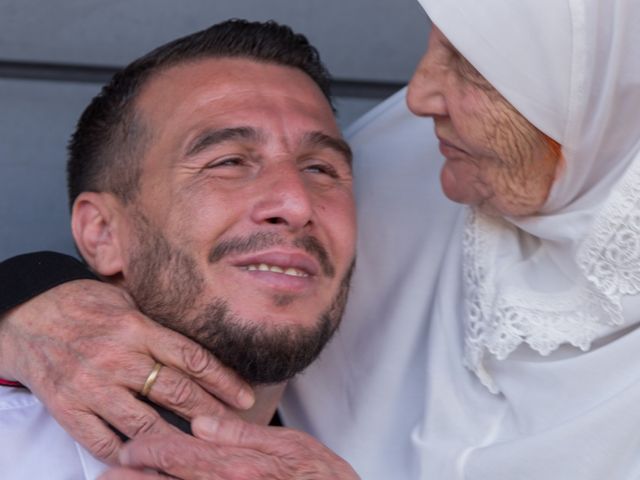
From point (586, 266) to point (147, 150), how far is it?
835 millimetres

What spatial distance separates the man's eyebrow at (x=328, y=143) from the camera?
2203 mm

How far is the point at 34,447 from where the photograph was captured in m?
2.02

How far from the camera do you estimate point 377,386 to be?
2227 mm

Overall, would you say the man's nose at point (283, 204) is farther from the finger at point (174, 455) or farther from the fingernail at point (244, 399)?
the finger at point (174, 455)

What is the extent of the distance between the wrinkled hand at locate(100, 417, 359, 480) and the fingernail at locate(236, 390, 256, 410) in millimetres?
158

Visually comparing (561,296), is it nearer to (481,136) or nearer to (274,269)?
(481,136)

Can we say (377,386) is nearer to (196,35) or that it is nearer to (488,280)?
(488,280)

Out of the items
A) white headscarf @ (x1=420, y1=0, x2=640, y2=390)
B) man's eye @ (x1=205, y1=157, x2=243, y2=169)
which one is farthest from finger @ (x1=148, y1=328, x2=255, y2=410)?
white headscarf @ (x1=420, y1=0, x2=640, y2=390)

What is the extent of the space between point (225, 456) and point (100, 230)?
0.63 metres

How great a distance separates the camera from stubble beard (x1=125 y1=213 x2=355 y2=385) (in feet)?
6.56

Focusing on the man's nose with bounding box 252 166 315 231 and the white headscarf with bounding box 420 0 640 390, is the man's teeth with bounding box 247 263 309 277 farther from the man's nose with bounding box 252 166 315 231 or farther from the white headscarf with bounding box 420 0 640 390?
the white headscarf with bounding box 420 0 640 390

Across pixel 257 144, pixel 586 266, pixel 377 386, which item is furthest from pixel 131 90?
pixel 586 266

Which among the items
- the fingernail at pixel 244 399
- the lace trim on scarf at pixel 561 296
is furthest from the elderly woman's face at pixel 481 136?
the fingernail at pixel 244 399

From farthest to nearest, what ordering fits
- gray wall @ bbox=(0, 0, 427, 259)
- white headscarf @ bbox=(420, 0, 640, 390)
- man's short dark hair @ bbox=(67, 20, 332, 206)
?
gray wall @ bbox=(0, 0, 427, 259), man's short dark hair @ bbox=(67, 20, 332, 206), white headscarf @ bbox=(420, 0, 640, 390)
